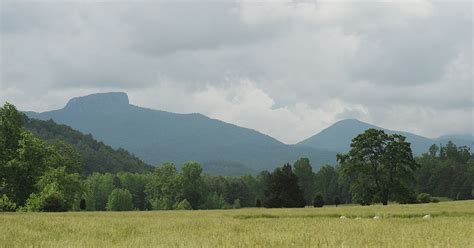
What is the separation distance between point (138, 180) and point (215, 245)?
523 feet

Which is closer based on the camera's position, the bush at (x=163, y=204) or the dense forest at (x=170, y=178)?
the dense forest at (x=170, y=178)

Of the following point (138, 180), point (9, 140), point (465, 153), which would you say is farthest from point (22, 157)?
point (465, 153)

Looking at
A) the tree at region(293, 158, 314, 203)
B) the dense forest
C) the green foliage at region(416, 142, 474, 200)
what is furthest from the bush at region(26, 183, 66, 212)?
the green foliage at region(416, 142, 474, 200)

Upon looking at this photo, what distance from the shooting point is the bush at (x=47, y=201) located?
56.8 metres

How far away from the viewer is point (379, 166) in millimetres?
77938

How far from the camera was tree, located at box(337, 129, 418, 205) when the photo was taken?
7581 cm

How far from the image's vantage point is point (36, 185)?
61.9m

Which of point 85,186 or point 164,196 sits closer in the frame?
point 85,186

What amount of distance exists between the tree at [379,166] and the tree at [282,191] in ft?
46.6

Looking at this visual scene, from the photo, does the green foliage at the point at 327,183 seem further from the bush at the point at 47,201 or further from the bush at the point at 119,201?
the bush at the point at 47,201

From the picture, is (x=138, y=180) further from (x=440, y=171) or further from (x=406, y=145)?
(x=406, y=145)

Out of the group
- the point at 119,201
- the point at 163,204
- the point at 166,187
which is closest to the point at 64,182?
the point at 163,204

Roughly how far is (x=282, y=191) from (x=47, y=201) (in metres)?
44.3

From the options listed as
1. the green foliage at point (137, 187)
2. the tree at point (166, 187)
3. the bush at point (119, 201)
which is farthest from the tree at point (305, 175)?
the bush at point (119, 201)
